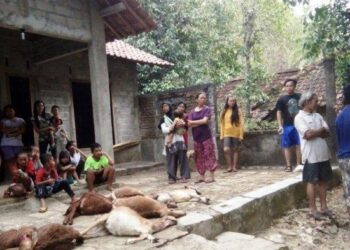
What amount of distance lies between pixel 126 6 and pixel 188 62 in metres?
7.00

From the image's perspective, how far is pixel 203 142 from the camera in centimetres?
768

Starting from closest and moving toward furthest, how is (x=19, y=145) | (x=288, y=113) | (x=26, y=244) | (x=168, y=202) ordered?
(x=26, y=244) < (x=168, y=202) < (x=19, y=145) < (x=288, y=113)

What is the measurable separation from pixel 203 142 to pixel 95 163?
2148 mm

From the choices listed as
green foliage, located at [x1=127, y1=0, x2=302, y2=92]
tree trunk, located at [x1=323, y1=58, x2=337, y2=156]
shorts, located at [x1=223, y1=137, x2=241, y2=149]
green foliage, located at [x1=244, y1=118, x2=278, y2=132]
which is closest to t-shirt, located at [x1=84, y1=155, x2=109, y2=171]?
shorts, located at [x1=223, y1=137, x2=241, y2=149]

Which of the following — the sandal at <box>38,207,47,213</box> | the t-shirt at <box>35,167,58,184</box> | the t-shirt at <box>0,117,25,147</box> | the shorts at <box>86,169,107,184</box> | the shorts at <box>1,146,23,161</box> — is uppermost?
the t-shirt at <box>0,117,25,147</box>

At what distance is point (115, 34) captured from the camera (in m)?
8.92

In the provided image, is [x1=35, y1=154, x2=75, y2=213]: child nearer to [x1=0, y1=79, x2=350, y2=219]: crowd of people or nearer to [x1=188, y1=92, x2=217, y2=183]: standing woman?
[x1=0, y1=79, x2=350, y2=219]: crowd of people

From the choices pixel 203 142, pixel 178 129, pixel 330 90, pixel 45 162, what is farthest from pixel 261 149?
pixel 45 162

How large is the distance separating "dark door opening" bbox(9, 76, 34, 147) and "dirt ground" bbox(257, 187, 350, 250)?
19.6 feet

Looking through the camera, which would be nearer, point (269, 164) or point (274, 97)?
point (269, 164)

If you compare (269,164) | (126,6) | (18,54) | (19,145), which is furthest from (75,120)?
(269,164)

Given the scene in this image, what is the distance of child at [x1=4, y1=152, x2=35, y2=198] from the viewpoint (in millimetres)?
6375

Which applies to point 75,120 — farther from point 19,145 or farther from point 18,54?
point 19,145

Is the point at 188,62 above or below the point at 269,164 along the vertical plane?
above
